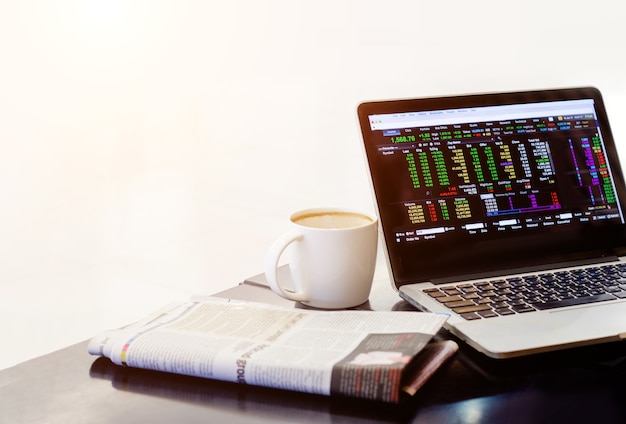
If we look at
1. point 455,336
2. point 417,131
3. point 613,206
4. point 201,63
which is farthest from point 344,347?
point 201,63

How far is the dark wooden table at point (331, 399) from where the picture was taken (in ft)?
1.92

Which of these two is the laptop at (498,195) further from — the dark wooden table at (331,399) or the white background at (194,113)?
the white background at (194,113)

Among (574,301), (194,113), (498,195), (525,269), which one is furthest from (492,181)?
(194,113)

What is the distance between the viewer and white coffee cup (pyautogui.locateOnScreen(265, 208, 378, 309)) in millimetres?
825

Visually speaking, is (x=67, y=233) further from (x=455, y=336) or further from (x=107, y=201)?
(x=455, y=336)

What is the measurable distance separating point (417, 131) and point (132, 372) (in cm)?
52

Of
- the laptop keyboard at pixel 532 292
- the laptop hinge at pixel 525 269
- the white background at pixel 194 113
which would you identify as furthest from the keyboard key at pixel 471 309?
the white background at pixel 194 113

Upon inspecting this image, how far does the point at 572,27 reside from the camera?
192 centimetres

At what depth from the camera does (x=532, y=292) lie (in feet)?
2.72

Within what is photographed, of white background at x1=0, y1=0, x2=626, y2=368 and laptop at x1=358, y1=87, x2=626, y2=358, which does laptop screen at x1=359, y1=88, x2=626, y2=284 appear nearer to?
laptop at x1=358, y1=87, x2=626, y2=358

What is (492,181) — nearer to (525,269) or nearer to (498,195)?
(498,195)

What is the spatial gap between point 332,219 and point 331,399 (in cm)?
35

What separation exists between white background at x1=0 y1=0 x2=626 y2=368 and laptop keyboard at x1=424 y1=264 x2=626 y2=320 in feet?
3.75

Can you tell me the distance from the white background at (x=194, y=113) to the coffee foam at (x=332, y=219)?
1130 millimetres
